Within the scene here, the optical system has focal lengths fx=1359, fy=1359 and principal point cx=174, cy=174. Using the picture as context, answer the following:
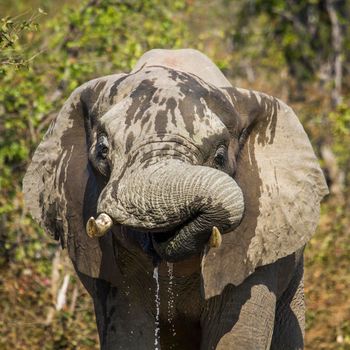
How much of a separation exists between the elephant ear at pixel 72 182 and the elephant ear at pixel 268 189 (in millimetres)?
493

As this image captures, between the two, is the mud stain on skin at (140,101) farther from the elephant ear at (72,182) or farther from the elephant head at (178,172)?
the elephant ear at (72,182)

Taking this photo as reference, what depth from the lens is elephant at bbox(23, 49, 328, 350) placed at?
15.9 ft

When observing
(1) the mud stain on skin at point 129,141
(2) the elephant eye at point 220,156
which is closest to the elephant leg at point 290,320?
(2) the elephant eye at point 220,156

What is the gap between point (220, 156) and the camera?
4.99 m

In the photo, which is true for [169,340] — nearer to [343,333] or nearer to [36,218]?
[36,218]

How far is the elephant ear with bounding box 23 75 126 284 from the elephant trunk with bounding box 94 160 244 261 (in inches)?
28.5

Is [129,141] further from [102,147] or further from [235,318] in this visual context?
[235,318]

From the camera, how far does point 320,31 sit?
1427 cm

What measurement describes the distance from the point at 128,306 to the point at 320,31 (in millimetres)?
9293

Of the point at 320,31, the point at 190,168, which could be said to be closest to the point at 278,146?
the point at 190,168

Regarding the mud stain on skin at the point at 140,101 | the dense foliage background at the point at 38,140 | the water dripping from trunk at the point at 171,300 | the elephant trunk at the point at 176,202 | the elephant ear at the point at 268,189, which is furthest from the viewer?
the dense foliage background at the point at 38,140

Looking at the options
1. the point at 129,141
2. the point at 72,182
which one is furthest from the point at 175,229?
the point at 72,182

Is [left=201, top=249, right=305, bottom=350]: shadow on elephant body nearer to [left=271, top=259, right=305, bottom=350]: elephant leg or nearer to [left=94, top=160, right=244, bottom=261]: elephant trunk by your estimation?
[left=271, top=259, right=305, bottom=350]: elephant leg

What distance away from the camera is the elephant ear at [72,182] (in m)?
5.38
